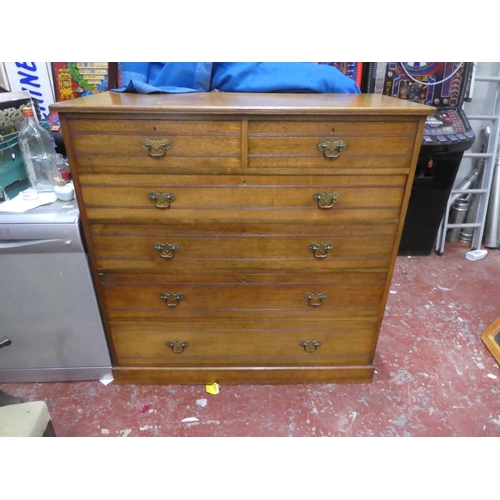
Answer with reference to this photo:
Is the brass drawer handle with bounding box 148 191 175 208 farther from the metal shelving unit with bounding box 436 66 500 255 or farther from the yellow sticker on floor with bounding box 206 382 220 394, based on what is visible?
the metal shelving unit with bounding box 436 66 500 255

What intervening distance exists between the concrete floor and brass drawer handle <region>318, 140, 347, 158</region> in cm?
111

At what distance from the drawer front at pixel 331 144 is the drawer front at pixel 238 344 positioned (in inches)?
28.9

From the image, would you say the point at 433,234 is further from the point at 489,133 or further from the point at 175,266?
the point at 175,266

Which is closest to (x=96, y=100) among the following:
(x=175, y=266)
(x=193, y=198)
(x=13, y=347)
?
(x=193, y=198)

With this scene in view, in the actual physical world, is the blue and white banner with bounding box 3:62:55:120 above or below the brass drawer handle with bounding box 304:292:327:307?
above

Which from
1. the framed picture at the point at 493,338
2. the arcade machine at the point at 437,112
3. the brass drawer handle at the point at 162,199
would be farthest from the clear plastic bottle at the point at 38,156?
the framed picture at the point at 493,338

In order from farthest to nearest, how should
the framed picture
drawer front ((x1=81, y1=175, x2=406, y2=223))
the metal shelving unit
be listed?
1. the metal shelving unit
2. the framed picture
3. drawer front ((x1=81, y1=175, x2=406, y2=223))

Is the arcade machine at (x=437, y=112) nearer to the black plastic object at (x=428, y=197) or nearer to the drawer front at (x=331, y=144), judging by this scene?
the black plastic object at (x=428, y=197)

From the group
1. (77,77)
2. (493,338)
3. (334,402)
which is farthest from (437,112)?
(77,77)

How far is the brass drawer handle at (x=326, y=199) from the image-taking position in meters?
1.33

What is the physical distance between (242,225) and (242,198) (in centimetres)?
11

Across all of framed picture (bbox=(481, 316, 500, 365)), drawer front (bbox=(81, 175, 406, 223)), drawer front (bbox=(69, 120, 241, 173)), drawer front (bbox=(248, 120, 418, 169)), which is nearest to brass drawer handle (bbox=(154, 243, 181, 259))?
drawer front (bbox=(81, 175, 406, 223))

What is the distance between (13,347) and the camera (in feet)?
5.35

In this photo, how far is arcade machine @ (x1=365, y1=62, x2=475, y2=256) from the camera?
234 cm
